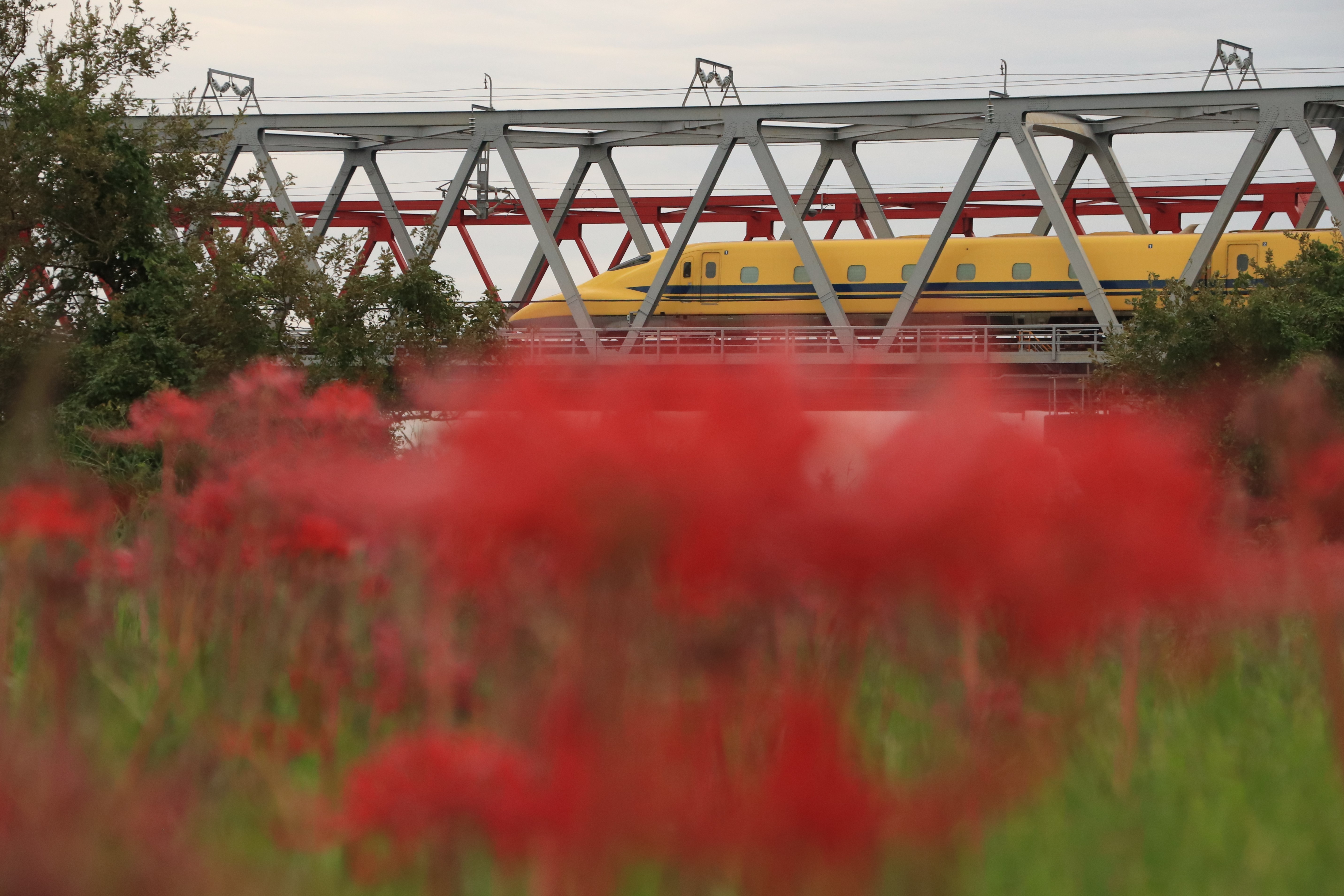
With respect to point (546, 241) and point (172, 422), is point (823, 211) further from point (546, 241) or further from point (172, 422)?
point (172, 422)

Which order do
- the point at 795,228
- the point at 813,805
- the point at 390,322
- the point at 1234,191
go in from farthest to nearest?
the point at 795,228
the point at 1234,191
the point at 390,322
the point at 813,805

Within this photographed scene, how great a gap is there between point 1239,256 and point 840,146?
10843mm

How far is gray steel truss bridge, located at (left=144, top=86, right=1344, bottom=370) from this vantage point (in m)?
34.2

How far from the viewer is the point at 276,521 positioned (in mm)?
3598

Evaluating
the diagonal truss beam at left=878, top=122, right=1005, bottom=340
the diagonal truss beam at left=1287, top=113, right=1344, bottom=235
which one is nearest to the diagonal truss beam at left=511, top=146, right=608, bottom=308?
the diagonal truss beam at left=878, top=122, right=1005, bottom=340

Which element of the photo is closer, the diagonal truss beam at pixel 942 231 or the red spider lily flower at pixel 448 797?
the red spider lily flower at pixel 448 797

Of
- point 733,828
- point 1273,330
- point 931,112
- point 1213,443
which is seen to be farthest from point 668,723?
point 931,112

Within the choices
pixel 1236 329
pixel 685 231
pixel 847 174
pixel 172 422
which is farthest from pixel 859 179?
pixel 172 422

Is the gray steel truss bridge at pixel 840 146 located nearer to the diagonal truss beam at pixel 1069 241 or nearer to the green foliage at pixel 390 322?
the diagonal truss beam at pixel 1069 241

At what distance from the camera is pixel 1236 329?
853 inches

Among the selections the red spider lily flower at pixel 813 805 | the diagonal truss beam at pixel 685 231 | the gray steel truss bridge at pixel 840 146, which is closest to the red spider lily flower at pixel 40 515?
the red spider lily flower at pixel 813 805

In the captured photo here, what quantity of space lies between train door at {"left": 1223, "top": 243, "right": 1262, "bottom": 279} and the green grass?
32.5m

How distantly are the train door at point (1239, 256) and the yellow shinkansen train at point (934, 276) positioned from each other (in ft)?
0.09

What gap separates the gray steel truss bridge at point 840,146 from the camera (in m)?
34.2
